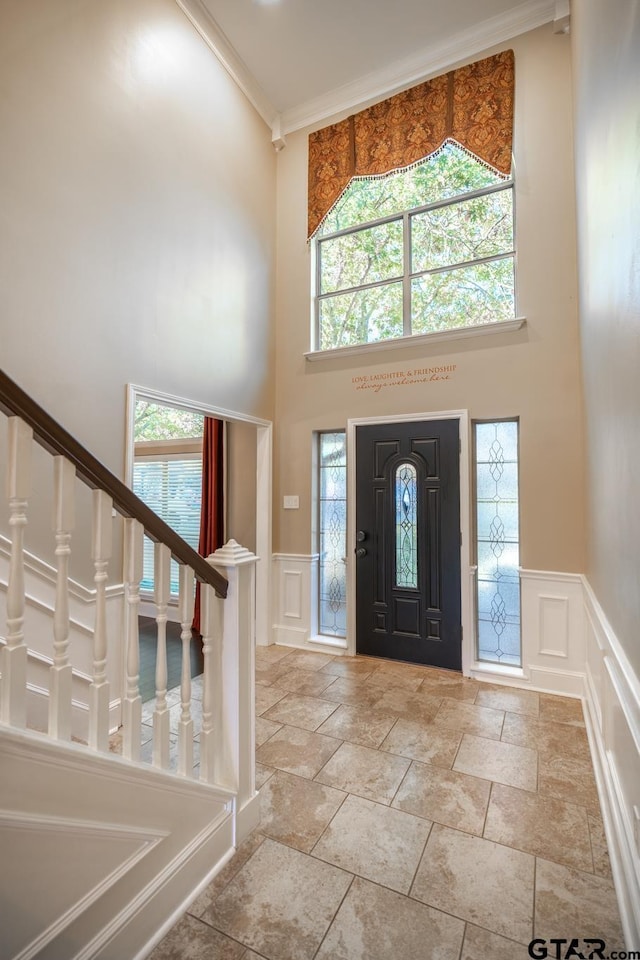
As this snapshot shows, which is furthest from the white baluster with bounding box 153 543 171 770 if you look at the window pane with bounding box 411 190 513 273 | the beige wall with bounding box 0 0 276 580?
the window pane with bounding box 411 190 513 273

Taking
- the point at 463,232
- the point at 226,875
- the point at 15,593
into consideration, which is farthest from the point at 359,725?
the point at 463,232

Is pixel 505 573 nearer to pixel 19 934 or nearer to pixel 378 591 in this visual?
pixel 378 591

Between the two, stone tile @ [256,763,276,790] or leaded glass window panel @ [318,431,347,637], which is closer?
stone tile @ [256,763,276,790]

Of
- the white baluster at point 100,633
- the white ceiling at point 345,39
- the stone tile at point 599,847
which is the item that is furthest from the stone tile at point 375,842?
the white ceiling at point 345,39

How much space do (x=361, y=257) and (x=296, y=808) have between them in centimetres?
427

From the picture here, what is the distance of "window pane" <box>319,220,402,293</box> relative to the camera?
159 inches

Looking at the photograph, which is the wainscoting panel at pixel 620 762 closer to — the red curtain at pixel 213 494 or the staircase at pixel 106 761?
the staircase at pixel 106 761

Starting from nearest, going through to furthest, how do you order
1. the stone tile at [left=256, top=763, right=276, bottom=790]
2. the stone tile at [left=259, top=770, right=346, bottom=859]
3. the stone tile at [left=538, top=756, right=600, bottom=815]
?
the stone tile at [left=259, top=770, right=346, bottom=859], the stone tile at [left=538, top=756, right=600, bottom=815], the stone tile at [left=256, top=763, right=276, bottom=790]

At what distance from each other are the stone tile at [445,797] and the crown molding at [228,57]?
5382 mm

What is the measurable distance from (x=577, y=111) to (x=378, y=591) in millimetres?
3688

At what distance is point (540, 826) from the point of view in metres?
1.87

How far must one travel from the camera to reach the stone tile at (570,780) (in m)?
2.04

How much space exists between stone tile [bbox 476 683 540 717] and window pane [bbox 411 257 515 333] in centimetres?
279

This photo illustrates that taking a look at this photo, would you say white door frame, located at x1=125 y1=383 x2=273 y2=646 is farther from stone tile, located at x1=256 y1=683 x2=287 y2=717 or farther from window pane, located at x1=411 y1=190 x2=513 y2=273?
window pane, located at x1=411 y1=190 x2=513 y2=273
